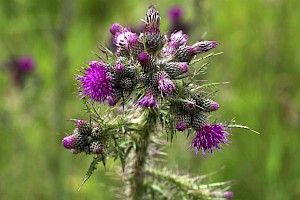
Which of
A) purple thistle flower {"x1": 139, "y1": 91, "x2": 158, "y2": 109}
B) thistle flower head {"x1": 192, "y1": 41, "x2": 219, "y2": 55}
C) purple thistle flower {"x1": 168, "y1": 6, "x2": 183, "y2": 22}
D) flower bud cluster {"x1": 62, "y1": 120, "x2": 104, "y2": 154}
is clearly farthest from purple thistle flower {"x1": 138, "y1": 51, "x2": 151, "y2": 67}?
purple thistle flower {"x1": 168, "y1": 6, "x2": 183, "y2": 22}

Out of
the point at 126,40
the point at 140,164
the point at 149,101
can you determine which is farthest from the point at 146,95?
the point at 140,164

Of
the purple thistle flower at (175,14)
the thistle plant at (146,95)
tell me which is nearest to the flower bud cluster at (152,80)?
the thistle plant at (146,95)

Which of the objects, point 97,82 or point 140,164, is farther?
point 140,164

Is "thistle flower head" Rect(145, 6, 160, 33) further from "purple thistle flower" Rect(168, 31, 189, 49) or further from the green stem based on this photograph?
the green stem

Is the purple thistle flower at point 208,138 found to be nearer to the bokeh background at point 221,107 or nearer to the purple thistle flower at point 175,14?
the bokeh background at point 221,107

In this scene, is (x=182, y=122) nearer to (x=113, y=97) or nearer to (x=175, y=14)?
(x=113, y=97)
